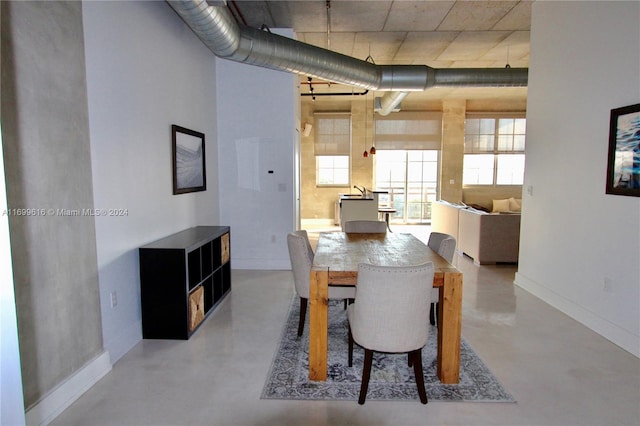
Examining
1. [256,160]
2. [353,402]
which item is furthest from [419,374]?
[256,160]

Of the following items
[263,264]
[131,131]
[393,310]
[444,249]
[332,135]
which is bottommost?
Result: [263,264]

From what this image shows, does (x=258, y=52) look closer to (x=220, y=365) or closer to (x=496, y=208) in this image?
(x=220, y=365)

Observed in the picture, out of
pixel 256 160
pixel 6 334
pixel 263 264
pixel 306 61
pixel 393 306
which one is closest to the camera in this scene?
pixel 6 334

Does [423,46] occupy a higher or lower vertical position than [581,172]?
higher

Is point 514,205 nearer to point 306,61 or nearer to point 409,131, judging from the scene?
point 409,131

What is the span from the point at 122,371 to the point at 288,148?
343cm

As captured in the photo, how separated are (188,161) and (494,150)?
872 cm

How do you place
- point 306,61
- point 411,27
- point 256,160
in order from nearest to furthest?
point 306,61
point 411,27
point 256,160

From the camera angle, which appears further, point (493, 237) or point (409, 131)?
point (409, 131)

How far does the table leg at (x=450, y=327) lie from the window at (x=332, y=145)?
26.9 ft

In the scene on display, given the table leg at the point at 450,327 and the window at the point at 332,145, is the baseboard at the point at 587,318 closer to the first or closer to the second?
the table leg at the point at 450,327

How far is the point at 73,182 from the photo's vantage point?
2301 millimetres

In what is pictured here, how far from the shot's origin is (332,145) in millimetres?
10414

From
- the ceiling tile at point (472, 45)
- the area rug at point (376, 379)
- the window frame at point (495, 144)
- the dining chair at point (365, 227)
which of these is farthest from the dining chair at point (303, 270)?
the window frame at point (495, 144)
